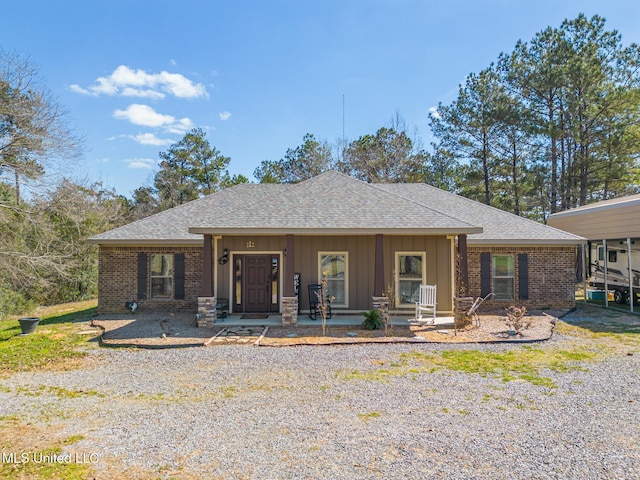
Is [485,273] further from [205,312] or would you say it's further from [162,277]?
[162,277]

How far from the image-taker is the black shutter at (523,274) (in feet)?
40.9

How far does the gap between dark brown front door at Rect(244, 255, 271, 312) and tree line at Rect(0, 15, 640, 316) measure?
8.07m

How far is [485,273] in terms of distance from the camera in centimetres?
1252

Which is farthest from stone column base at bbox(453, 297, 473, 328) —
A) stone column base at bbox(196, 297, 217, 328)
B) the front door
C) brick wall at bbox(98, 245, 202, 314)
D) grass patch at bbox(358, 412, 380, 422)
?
brick wall at bbox(98, 245, 202, 314)

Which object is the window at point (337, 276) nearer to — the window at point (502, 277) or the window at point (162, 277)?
the window at point (162, 277)

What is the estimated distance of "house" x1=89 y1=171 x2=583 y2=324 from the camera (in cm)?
970

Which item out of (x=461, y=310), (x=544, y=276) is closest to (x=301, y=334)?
(x=461, y=310)

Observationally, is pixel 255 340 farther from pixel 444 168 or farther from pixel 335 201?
pixel 444 168

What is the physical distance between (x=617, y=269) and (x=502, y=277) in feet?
16.9

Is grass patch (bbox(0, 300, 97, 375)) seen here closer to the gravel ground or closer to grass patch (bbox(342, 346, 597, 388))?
the gravel ground

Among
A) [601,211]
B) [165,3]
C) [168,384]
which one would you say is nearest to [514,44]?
[601,211]

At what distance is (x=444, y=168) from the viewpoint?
28656mm

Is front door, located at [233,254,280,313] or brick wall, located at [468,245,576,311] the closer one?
front door, located at [233,254,280,313]

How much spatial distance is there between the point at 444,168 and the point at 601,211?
15.9 meters
